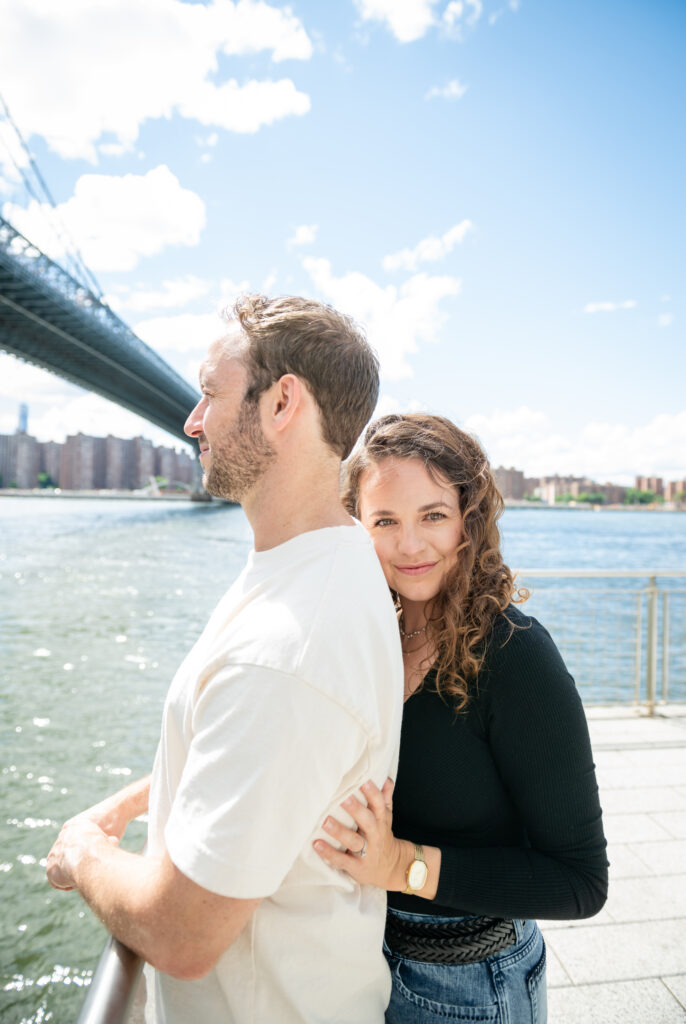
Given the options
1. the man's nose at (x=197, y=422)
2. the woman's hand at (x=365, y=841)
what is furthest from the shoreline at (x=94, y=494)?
the woman's hand at (x=365, y=841)

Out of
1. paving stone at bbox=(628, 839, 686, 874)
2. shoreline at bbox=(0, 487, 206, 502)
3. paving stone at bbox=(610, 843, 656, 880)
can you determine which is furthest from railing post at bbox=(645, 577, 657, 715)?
shoreline at bbox=(0, 487, 206, 502)

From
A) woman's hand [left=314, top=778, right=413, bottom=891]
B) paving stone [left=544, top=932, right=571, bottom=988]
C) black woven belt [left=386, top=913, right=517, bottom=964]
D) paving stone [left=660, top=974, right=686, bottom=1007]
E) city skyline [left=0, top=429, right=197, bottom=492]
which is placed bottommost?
paving stone [left=544, top=932, right=571, bottom=988]

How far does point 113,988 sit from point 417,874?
44cm

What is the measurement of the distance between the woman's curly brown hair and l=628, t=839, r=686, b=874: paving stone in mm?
2103

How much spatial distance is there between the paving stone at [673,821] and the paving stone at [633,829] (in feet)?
0.07

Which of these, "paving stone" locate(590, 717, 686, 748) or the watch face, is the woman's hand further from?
"paving stone" locate(590, 717, 686, 748)

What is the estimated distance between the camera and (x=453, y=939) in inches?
43.4

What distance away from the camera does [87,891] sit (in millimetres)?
907

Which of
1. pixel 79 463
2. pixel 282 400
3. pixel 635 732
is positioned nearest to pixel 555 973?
pixel 282 400

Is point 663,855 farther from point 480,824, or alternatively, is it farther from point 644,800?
point 480,824

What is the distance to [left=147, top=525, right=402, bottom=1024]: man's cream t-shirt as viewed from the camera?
758mm

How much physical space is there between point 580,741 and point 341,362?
0.66m

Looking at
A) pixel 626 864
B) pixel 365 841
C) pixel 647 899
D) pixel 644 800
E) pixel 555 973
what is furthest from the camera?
pixel 644 800

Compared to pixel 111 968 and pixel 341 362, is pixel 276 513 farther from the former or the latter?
pixel 111 968
